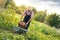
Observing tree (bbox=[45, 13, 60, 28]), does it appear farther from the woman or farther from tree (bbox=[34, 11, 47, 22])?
the woman

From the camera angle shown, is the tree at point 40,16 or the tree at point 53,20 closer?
the tree at point 53,20

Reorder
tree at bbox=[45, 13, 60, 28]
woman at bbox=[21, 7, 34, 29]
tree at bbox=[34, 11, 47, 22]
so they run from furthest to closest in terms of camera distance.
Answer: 1. tree at bbox=[34, 11, 47, 22]
2. tree at bbox=[45, 13, 60, 28]
3. woman at bbox=[21, 7, 34, 29]

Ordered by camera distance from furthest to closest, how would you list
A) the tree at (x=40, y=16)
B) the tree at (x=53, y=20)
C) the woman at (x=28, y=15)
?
1. the tree at (x=40, y=16)
2. the tree at (x=53, y=20)
3. the woman at (x=28, y=15)

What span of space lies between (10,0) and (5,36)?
609 centimetres

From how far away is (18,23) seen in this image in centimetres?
1074

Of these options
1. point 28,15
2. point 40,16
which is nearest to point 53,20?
point 40,16

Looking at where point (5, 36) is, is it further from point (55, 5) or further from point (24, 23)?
point (55, 5)

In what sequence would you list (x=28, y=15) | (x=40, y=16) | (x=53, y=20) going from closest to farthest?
(x=28, y=15), (x=53, y=20), (x=40, y=16)

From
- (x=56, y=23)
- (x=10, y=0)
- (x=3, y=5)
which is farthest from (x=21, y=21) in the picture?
(x=56, y=23)

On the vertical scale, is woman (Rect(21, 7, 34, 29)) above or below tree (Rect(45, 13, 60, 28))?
above

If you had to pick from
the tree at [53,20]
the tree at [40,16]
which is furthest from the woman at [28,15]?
the tree at [40,16]

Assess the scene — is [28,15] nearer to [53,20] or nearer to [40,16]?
[53,20]

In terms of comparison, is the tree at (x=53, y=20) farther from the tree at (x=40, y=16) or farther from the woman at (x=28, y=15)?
the woman at (x=28, y=15)

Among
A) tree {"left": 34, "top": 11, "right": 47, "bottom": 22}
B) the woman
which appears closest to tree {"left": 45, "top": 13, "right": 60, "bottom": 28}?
tree {"left": 34, "top": 11, "right": 47, "bottom": 22}
